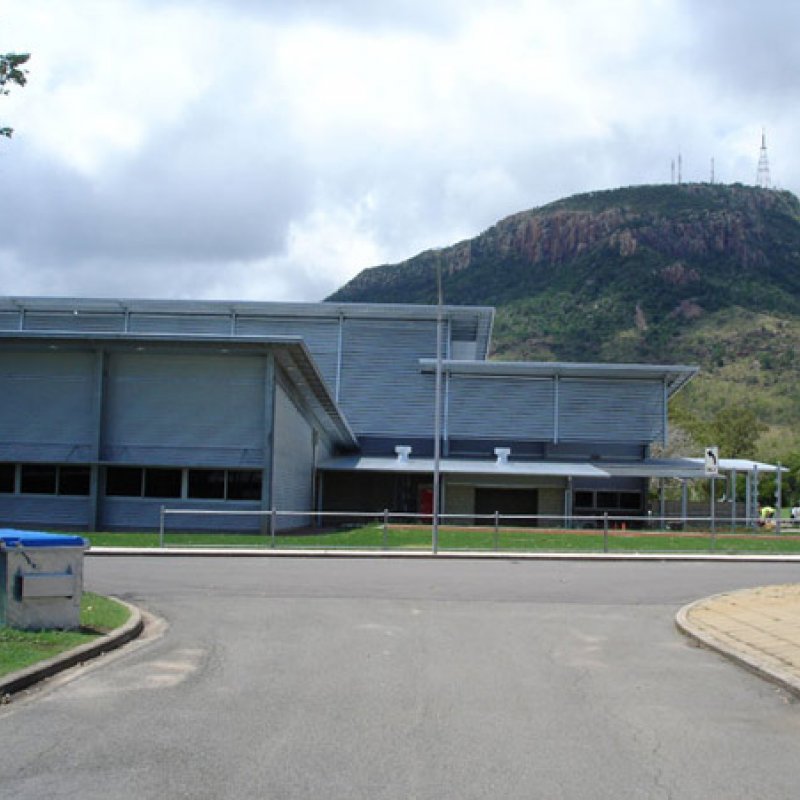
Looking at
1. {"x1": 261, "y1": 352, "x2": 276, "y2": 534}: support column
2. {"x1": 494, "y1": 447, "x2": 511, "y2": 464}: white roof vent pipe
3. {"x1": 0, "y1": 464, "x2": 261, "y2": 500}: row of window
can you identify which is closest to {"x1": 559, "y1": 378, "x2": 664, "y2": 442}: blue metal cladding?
{"x1": 494, "y1": 447, "x2": 511, "y2": 464}: white roof vent pipe

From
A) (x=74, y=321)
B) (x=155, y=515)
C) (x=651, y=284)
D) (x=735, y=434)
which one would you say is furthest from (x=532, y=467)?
(x=651, y=284)

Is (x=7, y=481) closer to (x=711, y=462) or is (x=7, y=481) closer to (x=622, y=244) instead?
(x=711, y=462)

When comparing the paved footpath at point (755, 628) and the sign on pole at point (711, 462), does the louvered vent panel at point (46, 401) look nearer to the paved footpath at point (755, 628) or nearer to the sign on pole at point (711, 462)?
the sign on pole at point (711, 462)

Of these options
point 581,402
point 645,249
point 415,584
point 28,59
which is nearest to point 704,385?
point 645,249

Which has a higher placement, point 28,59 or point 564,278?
point 564,278

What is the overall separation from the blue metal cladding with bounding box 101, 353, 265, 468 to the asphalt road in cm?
1999

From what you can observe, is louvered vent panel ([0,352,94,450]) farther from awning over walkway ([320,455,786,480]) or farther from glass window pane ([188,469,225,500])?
awning over walkway ([320,455,786,480])

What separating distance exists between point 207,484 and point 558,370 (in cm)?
2171

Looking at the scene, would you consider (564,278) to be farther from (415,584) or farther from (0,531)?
(0,531)

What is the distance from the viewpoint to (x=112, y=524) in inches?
1415

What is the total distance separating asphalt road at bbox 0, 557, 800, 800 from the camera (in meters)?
6.30

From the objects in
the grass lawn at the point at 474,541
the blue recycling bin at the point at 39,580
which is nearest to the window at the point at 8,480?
the grass lawn at the point at 474,541

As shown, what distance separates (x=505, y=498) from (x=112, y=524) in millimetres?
21241

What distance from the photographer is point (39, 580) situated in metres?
11.4
